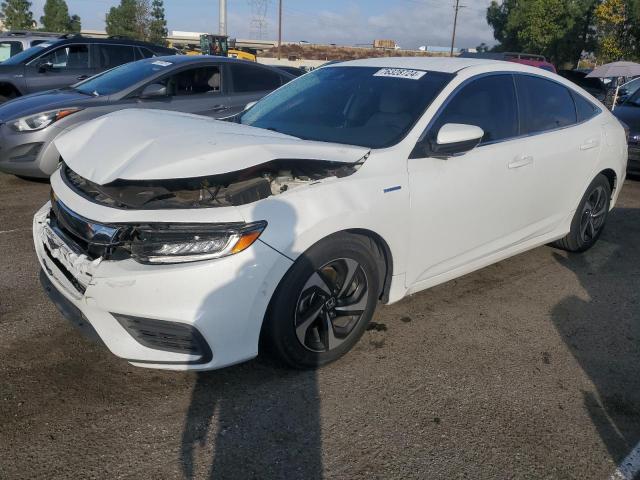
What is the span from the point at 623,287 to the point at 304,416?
10.0ft

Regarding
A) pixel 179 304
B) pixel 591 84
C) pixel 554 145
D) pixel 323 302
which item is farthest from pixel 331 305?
pixel 591 84

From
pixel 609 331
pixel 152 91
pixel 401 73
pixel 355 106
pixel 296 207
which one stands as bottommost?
pixel 609 331

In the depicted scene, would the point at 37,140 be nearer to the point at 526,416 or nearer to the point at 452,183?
the point at 452,183

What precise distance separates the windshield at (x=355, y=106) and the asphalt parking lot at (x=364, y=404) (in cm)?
122

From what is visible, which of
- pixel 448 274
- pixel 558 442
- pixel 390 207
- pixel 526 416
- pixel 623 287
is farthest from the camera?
pixel 623 287

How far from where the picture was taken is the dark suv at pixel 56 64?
366 inches

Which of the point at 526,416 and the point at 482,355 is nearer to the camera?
the point at 526,416

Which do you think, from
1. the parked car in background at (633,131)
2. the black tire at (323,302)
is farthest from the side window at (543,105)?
the parked car in background at (633,131)

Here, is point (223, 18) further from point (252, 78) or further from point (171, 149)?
point (171, 149)

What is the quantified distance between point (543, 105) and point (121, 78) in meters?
5.03

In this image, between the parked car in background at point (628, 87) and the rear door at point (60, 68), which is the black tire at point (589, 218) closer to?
the rear door at point (60, 68)

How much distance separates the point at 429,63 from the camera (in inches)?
158

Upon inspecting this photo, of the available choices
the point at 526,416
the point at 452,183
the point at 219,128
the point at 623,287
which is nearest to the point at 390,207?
the point at 452,183

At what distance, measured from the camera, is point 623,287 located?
4.50m
